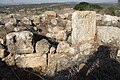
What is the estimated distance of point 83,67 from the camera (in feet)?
22.6

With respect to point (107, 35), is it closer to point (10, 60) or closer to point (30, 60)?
point (30, 60)

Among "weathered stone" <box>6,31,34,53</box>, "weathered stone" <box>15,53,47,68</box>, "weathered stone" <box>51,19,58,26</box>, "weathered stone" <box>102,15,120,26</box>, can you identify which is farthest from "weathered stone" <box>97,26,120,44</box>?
"weathered stone" <box>51,19,58,26</box>

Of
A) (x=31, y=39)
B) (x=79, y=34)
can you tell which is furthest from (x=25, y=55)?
(x=79, y=34)

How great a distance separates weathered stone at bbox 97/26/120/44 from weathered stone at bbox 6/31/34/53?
2529 mm

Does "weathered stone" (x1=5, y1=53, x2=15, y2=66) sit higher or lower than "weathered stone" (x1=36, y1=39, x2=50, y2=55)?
lower

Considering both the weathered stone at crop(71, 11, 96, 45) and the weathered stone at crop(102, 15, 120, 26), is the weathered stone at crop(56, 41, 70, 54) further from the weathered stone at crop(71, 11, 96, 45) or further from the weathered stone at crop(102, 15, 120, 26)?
the weathered stone at crop(102, 15, 120, 26)

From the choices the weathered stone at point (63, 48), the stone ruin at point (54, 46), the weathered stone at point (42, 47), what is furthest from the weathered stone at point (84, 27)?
the weathered stone at point (42, 47)

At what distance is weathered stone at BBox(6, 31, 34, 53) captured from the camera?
10.6 m

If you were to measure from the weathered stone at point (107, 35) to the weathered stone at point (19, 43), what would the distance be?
99.6 inches

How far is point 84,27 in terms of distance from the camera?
1049 cm

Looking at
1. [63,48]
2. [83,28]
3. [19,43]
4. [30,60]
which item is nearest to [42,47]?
[30,60]

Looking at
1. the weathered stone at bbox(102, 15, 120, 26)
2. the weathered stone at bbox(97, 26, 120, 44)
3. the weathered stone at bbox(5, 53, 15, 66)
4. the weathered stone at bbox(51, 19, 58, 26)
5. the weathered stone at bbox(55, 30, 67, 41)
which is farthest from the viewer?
the weathered stone at bbox(51, 19, 58, 26)

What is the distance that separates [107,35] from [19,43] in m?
3.25

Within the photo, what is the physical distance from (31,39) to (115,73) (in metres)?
4.78
